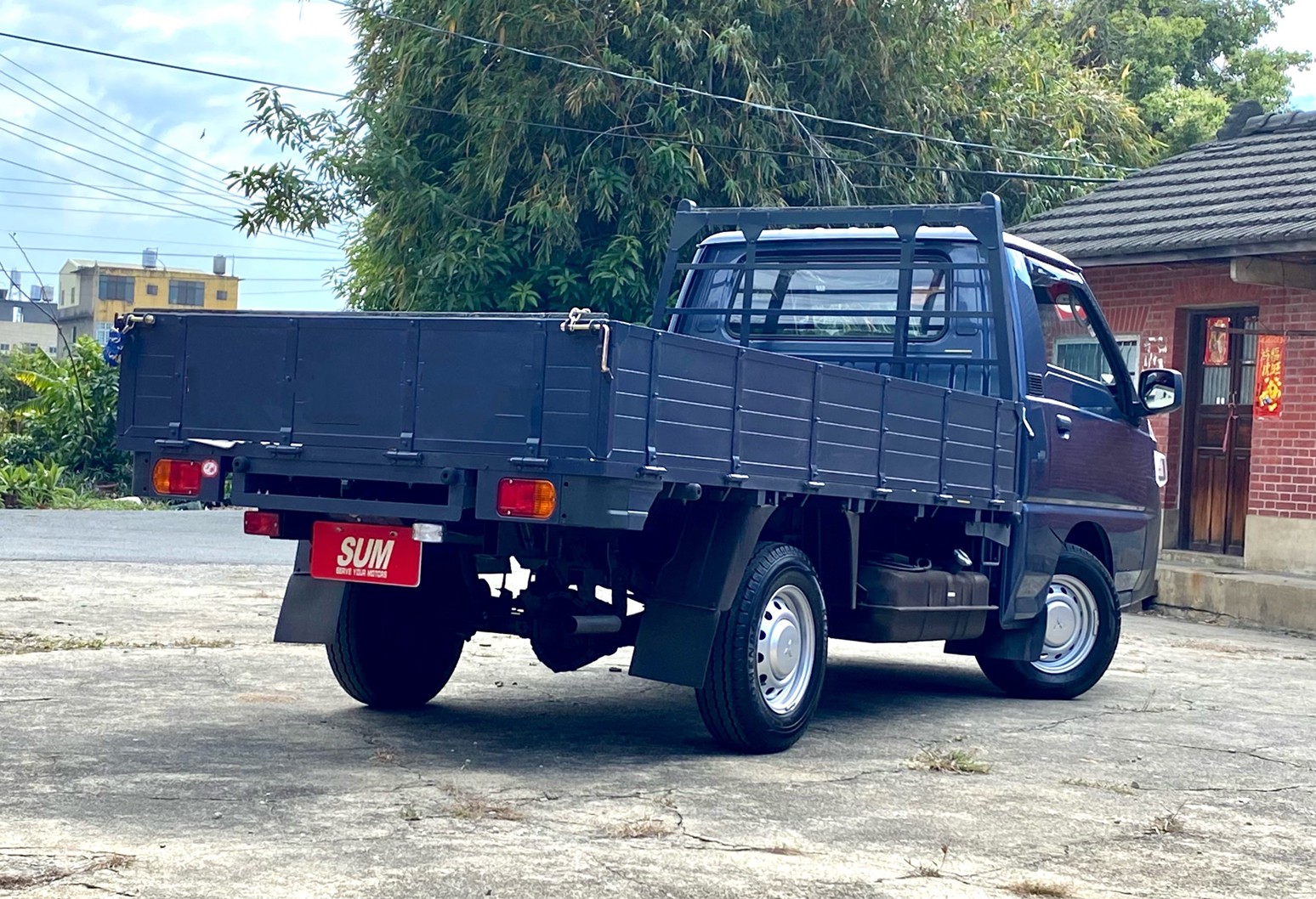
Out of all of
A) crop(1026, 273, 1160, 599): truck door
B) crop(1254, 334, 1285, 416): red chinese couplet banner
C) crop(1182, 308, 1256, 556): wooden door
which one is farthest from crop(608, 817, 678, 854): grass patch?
crop(1182, 308, 1256, 556): wooden door

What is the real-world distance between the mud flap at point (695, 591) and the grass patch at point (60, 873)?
2.30 m

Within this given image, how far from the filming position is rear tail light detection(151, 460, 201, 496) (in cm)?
631

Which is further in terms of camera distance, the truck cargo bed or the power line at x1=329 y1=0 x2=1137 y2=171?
the power line at x1=329 y1=0 x2=1137 y2=171

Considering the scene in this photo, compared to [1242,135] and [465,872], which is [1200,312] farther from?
[465,872]

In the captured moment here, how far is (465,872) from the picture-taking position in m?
4.68

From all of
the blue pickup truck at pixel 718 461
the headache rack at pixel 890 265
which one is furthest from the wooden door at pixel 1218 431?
the headache rack at pixel 890 265

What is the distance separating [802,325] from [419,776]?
149 inches

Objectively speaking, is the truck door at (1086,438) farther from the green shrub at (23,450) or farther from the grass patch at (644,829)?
the green shrub at (23,450)

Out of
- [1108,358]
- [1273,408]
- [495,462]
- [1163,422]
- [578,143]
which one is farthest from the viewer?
[578,143]

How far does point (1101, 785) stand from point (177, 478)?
355 centimetres

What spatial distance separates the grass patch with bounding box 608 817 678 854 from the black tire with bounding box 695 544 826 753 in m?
1.17

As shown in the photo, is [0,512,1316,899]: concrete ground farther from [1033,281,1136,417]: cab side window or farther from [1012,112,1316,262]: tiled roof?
[1012,112,1316,262]: tiled roof

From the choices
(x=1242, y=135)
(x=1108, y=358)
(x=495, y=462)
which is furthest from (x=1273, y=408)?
(x=495, y=462)

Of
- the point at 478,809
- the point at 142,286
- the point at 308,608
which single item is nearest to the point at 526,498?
the point at 478,809
